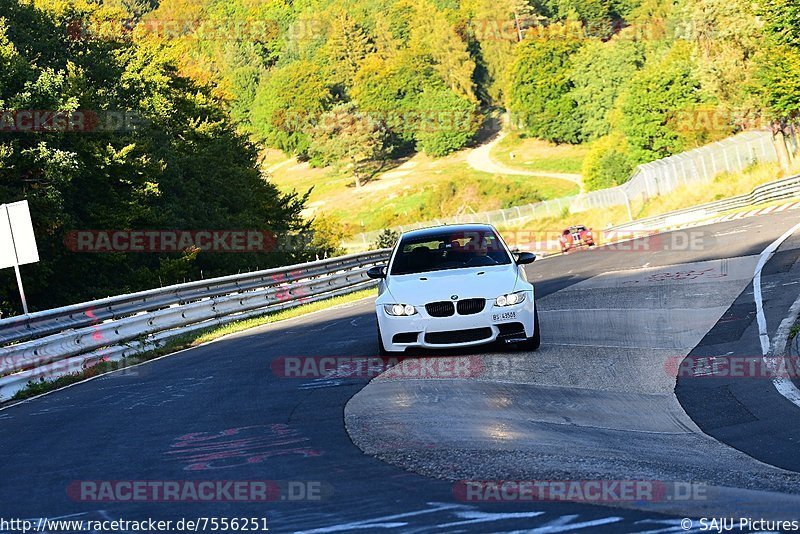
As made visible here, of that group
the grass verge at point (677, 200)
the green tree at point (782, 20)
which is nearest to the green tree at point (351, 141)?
the grass verge at point (677, 200)

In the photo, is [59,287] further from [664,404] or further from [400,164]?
[400,164]

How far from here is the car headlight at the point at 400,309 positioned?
12.3 metres

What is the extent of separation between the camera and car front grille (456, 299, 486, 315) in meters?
12.2

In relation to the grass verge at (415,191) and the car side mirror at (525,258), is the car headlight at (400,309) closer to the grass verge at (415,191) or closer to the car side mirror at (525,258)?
the car side mirror at (525,258)

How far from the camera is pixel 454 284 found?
12.4 m

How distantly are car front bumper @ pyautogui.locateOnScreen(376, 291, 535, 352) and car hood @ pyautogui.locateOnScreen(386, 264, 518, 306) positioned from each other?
0.52 ft

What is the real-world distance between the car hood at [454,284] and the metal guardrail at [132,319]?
5237 millimetres

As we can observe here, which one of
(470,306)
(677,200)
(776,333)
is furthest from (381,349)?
(677,200)

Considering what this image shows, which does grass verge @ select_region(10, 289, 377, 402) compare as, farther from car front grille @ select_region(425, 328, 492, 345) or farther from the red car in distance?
the red car in distance

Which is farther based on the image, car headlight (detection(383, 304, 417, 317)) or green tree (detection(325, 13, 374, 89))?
green tree (detection(325, 13, 374, 89))

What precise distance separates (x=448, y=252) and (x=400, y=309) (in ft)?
4.87

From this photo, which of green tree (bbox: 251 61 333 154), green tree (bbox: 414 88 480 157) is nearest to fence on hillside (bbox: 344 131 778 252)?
green tree (bbox: 414 88 480 157)

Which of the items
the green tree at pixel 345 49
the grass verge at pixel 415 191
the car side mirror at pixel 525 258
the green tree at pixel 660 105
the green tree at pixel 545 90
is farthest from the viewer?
the green tree at pixel 345 49

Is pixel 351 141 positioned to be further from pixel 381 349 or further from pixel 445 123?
pixel 381 349
